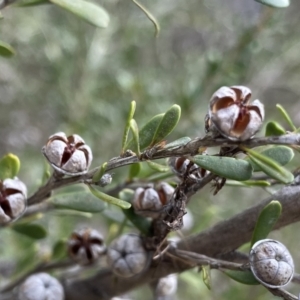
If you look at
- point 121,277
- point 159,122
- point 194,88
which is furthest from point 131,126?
point 194,88

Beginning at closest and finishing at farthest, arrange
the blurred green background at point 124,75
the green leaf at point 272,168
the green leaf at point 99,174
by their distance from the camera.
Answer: the green leaf at point 272,168
the green leaf at point 99,174
the blurred green background at point 124,75

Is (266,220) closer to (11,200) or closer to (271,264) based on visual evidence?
(271,264)

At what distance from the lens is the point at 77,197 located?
790 millimetres

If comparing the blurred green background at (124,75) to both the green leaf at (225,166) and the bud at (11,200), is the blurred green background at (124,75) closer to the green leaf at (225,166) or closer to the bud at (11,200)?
the bud at (11,200)

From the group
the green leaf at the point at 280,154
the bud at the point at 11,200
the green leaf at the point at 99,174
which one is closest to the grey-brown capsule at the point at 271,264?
the green leaf at the point at 280,154

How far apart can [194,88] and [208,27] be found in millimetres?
656

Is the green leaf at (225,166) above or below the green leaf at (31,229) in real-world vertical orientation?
above

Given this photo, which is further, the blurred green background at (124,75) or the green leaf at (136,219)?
the blurred green background at (124,75)

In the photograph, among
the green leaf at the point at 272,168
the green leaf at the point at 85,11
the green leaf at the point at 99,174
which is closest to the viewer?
the green leaf at the point at 272,168

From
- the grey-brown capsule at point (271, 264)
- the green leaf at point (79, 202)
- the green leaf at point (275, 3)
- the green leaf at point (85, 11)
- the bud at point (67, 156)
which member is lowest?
the green leaf at point (79, 202)

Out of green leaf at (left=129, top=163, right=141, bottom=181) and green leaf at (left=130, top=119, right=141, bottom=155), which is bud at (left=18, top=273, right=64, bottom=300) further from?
green leaf at (left=130, top=119, right=141, bottom=155)

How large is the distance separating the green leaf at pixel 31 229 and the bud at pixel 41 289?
0.08 m

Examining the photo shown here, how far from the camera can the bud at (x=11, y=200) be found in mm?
683

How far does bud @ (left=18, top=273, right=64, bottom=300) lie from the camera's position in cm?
83
